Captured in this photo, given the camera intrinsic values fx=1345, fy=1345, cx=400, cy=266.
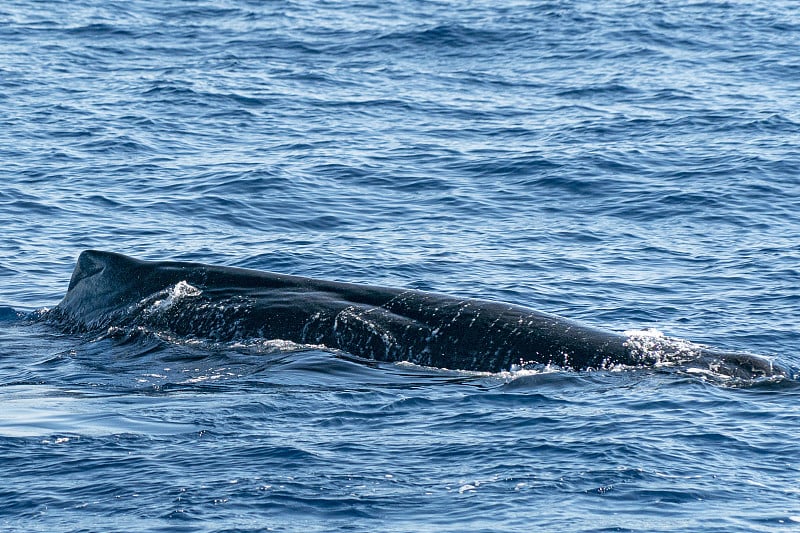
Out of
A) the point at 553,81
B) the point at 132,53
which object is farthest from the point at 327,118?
the point at 132,53

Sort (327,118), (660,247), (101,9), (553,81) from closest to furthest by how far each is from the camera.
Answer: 1. (660,247)
2. (327,118)
3. (553,81)
4. (101,9)

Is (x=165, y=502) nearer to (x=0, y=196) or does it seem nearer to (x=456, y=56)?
(x=0, y=196)

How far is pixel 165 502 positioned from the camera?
368 inches

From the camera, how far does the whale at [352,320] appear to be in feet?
42.4

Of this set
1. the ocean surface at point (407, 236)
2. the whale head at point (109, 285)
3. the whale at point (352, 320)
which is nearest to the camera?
the ocean surface at point (407, 236)

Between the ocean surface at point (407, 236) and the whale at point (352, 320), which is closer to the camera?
the ocean surface at point (407, 236)

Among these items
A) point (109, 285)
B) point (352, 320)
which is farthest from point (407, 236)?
point (352, 320)

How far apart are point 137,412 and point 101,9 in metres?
32.2

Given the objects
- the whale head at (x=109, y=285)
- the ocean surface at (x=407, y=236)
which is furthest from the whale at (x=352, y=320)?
the ocean surface at (x=407, y=236)

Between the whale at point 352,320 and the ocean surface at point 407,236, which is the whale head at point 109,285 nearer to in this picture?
the whale at point 352,320

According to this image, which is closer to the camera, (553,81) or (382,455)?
(382,455)

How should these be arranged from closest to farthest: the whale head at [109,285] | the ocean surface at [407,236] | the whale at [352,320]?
the ocean surface at [407,236], the whale at [352,320], the whale head at [109,285]

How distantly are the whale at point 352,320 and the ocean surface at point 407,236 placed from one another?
11.0 inches

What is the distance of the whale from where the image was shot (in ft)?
42.4
